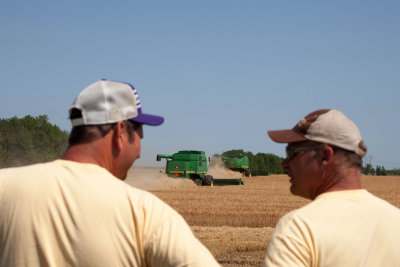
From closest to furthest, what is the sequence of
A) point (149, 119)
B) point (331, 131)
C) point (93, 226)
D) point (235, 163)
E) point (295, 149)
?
1. point (93, 226)
2. point (149, 119)
3. point (331, 131)
4. point (295, 149)
5. point (235, 163)

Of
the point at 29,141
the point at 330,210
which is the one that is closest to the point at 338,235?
the point at 330,210

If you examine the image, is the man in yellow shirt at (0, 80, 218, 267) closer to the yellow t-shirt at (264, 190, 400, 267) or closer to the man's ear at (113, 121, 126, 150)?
the man's ear at (113, 121, 126, 150)

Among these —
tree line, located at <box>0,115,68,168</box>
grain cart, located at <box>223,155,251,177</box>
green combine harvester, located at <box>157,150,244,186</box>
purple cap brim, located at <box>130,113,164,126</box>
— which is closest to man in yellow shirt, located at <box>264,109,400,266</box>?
purple cap brim, located at <box>130,113,164,126</box>

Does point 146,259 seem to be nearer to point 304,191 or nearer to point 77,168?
point 77,168

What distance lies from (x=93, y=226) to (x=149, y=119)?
50 cm

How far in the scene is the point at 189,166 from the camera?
37.1 meters

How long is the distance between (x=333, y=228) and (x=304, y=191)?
1.14 feet

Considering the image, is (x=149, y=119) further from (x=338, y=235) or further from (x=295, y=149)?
(x=338, y=235)

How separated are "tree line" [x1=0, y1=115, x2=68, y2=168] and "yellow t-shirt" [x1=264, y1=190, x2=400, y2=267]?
5806 cm

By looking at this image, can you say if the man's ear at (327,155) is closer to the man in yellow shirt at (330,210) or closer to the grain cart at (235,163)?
the man in yellow shirt at (330,210)

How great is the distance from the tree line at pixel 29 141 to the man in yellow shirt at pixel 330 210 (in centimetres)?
5784

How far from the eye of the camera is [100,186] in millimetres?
2125

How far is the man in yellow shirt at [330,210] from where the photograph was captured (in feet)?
7.47

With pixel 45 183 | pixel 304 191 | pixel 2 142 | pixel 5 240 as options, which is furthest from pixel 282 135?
pixel 2 142
